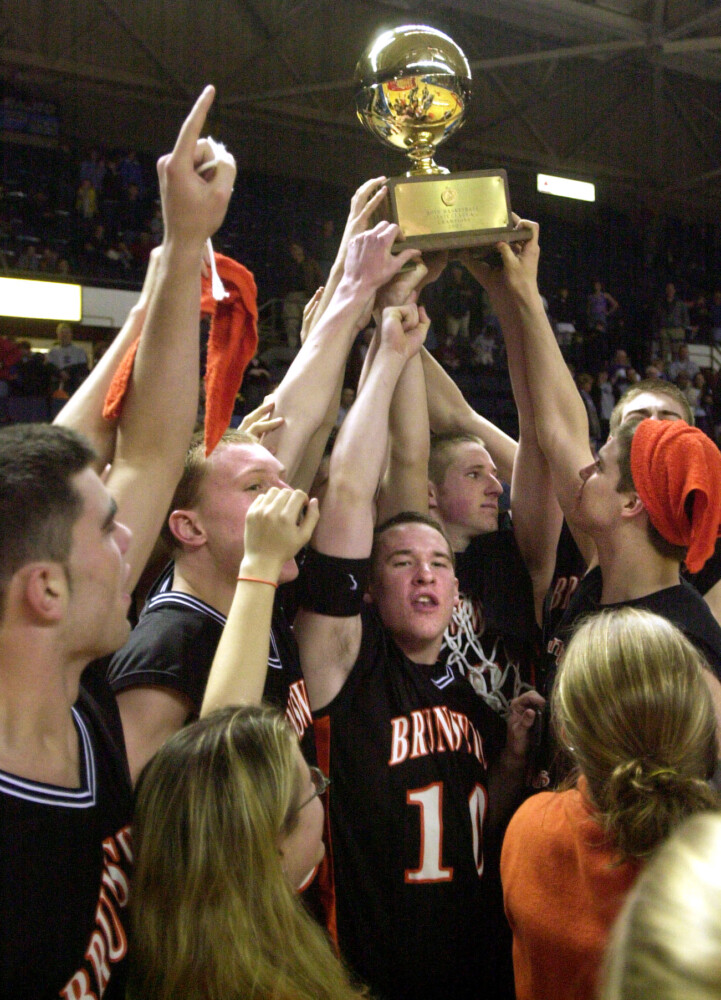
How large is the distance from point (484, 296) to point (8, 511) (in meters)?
11.2

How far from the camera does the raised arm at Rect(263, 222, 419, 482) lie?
2123 mm

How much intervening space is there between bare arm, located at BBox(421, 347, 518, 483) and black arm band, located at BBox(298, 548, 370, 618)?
1216 millimetres

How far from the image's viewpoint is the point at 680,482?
193 centimetres

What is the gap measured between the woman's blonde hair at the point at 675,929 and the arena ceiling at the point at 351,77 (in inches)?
412

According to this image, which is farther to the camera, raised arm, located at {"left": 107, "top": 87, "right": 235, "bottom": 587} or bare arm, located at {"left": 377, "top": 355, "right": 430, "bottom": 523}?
bare arm, located at {"left": 377, "top": 355, "right": 430, "bottom": 523}

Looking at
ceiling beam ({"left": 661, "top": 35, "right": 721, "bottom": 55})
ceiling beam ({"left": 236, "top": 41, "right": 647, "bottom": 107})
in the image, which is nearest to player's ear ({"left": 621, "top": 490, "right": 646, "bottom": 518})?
ceiling beam ({"left": 236, "top": 41, "right": 647, "bottom": 107})

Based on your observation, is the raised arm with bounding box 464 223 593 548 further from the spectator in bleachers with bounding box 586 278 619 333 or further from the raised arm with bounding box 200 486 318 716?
the spectator in bleachers with bounding box 586 278 619 333

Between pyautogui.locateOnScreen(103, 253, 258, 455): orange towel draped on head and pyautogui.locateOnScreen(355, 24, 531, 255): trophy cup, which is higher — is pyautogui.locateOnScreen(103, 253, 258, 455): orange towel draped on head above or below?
below

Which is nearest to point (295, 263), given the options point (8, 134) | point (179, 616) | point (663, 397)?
point (8, 134)

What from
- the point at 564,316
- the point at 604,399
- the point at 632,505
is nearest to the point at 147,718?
the point at 632,505

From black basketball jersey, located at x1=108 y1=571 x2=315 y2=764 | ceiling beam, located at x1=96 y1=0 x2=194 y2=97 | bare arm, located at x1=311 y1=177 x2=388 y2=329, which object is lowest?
black basketball jersey, located at x1=108 y1=571 x2=315 y2=764

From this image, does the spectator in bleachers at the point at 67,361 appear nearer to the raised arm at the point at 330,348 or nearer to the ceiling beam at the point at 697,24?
the raised arm at the point at 330,348

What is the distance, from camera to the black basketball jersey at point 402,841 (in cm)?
176

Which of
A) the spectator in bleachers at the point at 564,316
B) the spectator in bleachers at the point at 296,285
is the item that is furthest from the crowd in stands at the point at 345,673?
the spectator in bleachers at the point at 564,316
